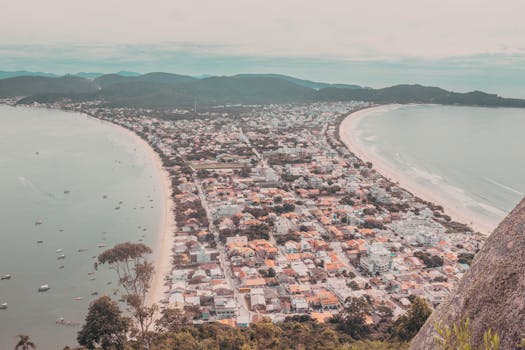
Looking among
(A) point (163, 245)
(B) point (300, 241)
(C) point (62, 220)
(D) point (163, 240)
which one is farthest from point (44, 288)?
(B) point (300, 241)

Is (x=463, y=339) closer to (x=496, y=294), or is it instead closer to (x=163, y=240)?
(x=496, y=294)

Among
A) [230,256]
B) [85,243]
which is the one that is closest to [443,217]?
[230,256]

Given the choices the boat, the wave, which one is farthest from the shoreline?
the wave

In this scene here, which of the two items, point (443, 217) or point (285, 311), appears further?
point (443, 217)

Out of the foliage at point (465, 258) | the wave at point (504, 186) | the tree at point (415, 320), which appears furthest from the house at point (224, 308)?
the wave at point (504, 186)

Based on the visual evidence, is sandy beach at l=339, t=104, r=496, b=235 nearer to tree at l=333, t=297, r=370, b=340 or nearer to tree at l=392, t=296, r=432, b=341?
tree at l=333, t=297, r=370, b=340

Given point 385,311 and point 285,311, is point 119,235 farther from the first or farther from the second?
point 385,311
